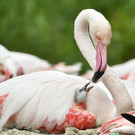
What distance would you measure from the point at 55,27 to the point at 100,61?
5880 mm

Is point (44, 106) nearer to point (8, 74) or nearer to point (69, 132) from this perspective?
point (69, 132)

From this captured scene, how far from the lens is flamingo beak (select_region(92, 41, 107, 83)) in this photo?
10.8ft

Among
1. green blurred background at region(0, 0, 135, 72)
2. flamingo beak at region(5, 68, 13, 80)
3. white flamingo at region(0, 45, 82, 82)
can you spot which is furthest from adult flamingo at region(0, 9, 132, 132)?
green blurred background at region(0, 0, 135, 72)

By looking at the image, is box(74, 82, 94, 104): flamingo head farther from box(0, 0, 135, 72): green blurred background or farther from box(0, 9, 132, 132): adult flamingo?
box(0, 0, 135, 72): green blurred background

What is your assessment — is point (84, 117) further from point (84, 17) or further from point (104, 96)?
point (84, 17)

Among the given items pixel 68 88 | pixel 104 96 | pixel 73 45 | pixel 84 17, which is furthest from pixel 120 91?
pixel 73 45

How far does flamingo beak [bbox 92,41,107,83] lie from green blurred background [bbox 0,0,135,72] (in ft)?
16.5

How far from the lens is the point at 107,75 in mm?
3576

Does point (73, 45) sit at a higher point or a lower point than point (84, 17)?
lower

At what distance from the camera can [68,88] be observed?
3.50m

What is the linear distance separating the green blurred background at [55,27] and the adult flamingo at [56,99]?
4.92m

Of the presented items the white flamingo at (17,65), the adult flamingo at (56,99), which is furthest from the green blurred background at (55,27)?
the adult flamingo at (56,99)

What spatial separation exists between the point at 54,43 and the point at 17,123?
568 centimetres

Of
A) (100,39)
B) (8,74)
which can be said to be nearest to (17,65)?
(8,74)
